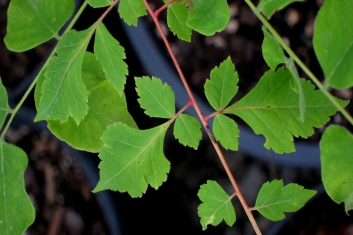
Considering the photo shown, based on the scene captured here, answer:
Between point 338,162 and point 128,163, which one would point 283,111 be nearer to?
point 338,162

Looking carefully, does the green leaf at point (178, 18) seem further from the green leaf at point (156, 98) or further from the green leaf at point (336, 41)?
the green leaf at point (336, 41)

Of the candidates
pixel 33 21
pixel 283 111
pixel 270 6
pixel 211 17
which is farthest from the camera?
pixel 33 21

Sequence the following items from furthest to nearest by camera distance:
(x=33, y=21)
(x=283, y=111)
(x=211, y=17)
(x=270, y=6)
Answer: (x=33, y=21) < (x=283, y=111) < (x=211, y=17) < (x=270, y=6)

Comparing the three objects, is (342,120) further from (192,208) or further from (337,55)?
(337,55)

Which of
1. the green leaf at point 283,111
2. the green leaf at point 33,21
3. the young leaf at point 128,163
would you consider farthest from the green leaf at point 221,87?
the green leaf at point 33,21

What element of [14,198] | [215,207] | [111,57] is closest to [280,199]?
[215,207]

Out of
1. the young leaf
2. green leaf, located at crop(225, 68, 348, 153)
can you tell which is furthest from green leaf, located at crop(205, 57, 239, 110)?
the young leaf
